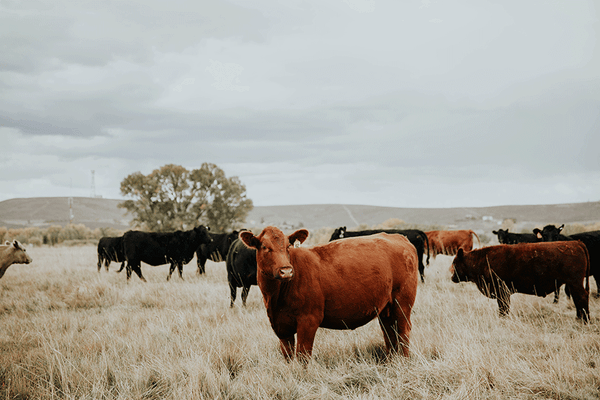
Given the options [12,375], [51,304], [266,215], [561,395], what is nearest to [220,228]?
[51,304]

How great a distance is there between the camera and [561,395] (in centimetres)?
351

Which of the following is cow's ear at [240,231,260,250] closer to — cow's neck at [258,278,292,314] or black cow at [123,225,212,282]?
cow's neck at [258,278,292,314]

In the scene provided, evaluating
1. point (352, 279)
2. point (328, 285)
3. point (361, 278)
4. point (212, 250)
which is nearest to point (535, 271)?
point (361, 278)

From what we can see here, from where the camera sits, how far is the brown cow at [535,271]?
6.32 metres

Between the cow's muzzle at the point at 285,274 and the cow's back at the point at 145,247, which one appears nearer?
the cow's muzzle at the point at 285,274

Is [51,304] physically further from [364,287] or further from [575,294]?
[575,294]

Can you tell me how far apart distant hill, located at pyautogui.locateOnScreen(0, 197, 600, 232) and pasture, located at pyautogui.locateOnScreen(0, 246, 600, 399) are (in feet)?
228

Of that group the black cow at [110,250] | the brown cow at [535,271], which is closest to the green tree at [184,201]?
the black cow at [110,250]

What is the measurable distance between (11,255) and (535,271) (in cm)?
1317

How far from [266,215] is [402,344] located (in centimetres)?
10155

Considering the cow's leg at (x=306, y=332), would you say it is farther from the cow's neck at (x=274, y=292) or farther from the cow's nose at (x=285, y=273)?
the cow's nose at (x=285, y=273)

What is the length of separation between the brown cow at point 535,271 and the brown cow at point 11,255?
1211 centimetres

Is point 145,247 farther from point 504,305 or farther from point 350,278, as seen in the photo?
point 504,305

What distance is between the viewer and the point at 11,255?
1023cm
